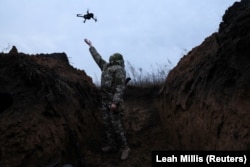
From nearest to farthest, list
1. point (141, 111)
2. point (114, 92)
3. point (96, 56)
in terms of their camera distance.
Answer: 1. point (114, 92)
2. point (96, 56)
3. point (141, 111)

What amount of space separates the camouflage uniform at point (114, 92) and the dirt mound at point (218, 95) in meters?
1.36

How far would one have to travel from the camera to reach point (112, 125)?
1166cm

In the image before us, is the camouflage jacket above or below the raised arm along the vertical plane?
below

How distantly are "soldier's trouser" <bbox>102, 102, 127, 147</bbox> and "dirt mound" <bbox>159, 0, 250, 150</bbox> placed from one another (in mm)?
1277

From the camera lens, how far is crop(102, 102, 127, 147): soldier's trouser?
1139cm

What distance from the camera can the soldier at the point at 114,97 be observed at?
11.3m

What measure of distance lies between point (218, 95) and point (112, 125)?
320 centimetres

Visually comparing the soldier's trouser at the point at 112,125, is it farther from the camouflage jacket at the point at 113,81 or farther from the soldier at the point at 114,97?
the camouflage jacket at the point at 113,81

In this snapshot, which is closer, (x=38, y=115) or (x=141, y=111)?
(x=38, y=115)

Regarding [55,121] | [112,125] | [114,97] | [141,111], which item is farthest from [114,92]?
[141,111]

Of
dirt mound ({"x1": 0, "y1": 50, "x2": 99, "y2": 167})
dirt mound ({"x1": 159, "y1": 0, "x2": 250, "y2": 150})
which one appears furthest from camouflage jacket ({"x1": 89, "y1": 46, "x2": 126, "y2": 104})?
dirt mound ({"x1": 159, "y1": 0, "x2": 250, "y2": 150})

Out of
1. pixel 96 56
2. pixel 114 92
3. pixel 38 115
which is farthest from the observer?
pixel 96 56

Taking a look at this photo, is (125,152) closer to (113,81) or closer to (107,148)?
(107,148)

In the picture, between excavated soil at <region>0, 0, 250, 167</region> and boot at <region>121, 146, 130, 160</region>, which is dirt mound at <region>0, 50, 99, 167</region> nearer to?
excavated soil at <region>0, 0, 250, 167</region>
